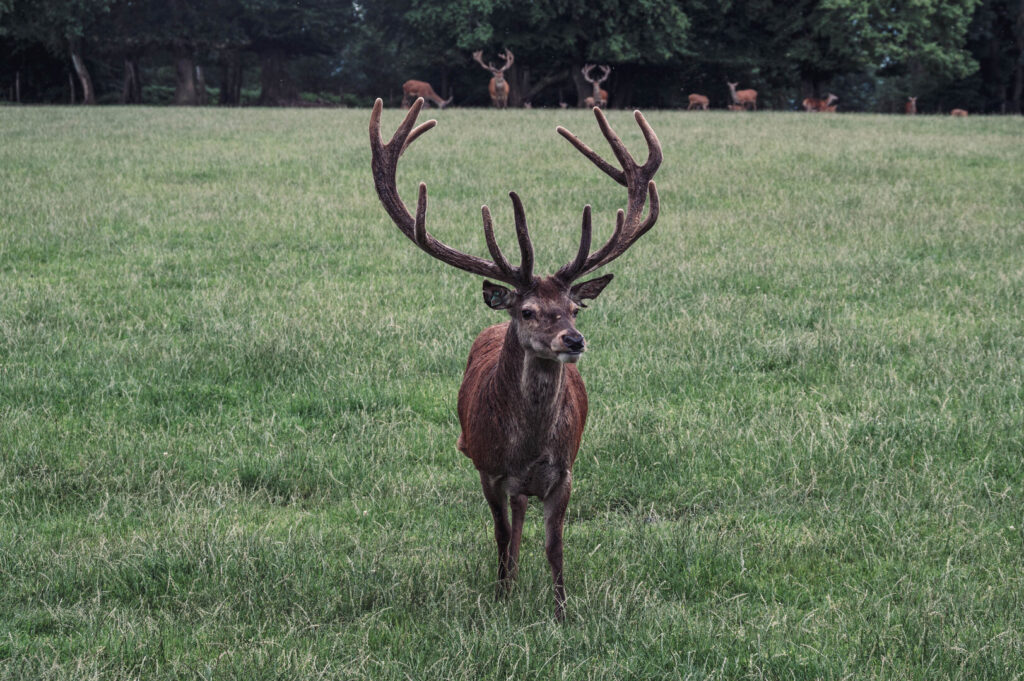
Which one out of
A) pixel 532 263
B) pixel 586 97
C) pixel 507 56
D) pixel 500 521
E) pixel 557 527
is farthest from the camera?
pixel 586 97

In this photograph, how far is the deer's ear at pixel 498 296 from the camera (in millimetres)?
4207

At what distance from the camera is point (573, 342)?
3.80 m

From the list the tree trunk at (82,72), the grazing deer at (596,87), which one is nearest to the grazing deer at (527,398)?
the grazing deer at (596,87)

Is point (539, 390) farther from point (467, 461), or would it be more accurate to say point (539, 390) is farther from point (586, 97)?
point (586, 97)

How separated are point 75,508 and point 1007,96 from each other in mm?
59689

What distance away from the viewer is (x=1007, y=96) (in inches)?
2191

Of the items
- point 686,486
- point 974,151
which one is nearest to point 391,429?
point 686,486

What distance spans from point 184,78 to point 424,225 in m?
46.9

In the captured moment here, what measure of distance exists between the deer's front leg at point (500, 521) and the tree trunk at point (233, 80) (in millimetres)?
49907

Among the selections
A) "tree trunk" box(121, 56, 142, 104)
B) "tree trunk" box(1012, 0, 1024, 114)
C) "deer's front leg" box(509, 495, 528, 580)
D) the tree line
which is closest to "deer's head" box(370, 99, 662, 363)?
"deer's front leg" box(509, 495, 528, 580)

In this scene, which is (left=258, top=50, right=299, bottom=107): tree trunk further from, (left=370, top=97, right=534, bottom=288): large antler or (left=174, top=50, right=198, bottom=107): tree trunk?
(left=370, top=97, right=534, bottom=288): large antler

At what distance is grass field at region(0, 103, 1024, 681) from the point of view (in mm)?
4043

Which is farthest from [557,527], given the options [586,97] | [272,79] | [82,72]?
[272,79]

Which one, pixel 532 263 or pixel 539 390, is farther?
pixel 539 390
